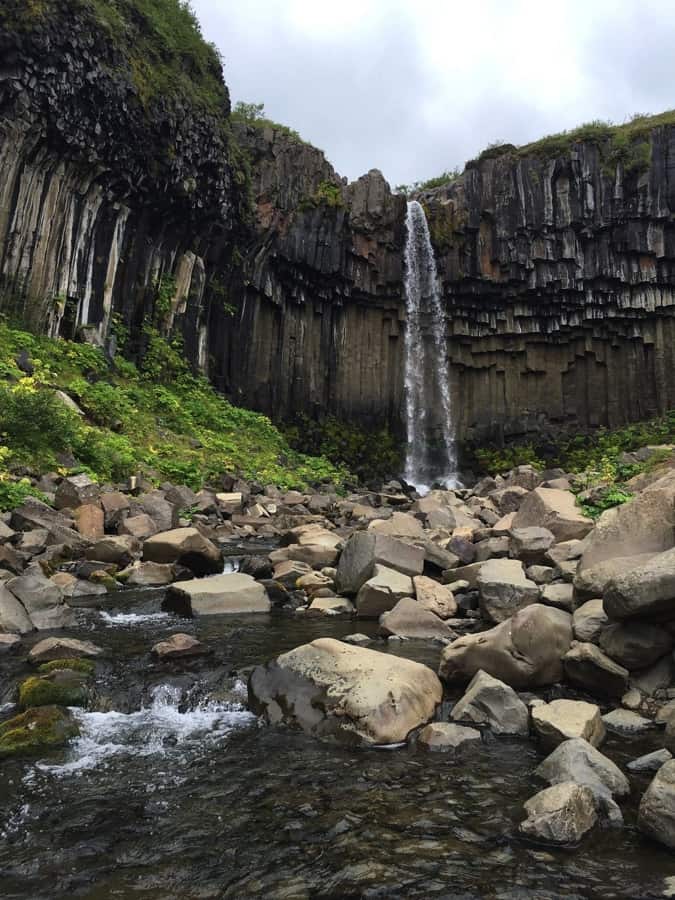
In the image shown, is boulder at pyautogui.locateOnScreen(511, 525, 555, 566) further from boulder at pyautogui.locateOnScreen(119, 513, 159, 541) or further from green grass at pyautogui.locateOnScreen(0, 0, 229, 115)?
green grass at pyautogui.locateOnScreen(0, 0, 229, 115)

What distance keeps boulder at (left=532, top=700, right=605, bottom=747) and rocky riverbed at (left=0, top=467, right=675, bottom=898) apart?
17 mm

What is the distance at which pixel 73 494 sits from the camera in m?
11.2

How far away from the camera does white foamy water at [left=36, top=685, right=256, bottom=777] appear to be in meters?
4.20

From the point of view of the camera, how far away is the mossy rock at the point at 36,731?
4.18 metres

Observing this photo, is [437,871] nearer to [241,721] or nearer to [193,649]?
[241,721]

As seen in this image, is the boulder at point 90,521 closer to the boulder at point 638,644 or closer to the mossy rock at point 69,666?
the mossy rock at point 69,666

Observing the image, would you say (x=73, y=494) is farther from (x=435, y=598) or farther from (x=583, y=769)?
(x=583, y=769)

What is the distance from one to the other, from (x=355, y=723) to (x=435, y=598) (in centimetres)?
333

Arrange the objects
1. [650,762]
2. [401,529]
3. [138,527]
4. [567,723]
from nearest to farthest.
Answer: [650,762]
[567,723]
[401,529]
[138,527]

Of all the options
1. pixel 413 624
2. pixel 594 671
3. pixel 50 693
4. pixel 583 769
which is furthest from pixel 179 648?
pixel 583 769

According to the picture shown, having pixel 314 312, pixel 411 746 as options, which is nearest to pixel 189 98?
pixel 314 312

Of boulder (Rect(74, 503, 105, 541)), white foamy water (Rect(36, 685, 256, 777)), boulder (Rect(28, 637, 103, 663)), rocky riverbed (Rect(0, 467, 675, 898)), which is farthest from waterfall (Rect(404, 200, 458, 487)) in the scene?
white foamy water (Rect(36, 685, 256, 777))

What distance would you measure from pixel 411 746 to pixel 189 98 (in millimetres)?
25094

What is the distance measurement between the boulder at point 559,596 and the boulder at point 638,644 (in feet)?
3.41
